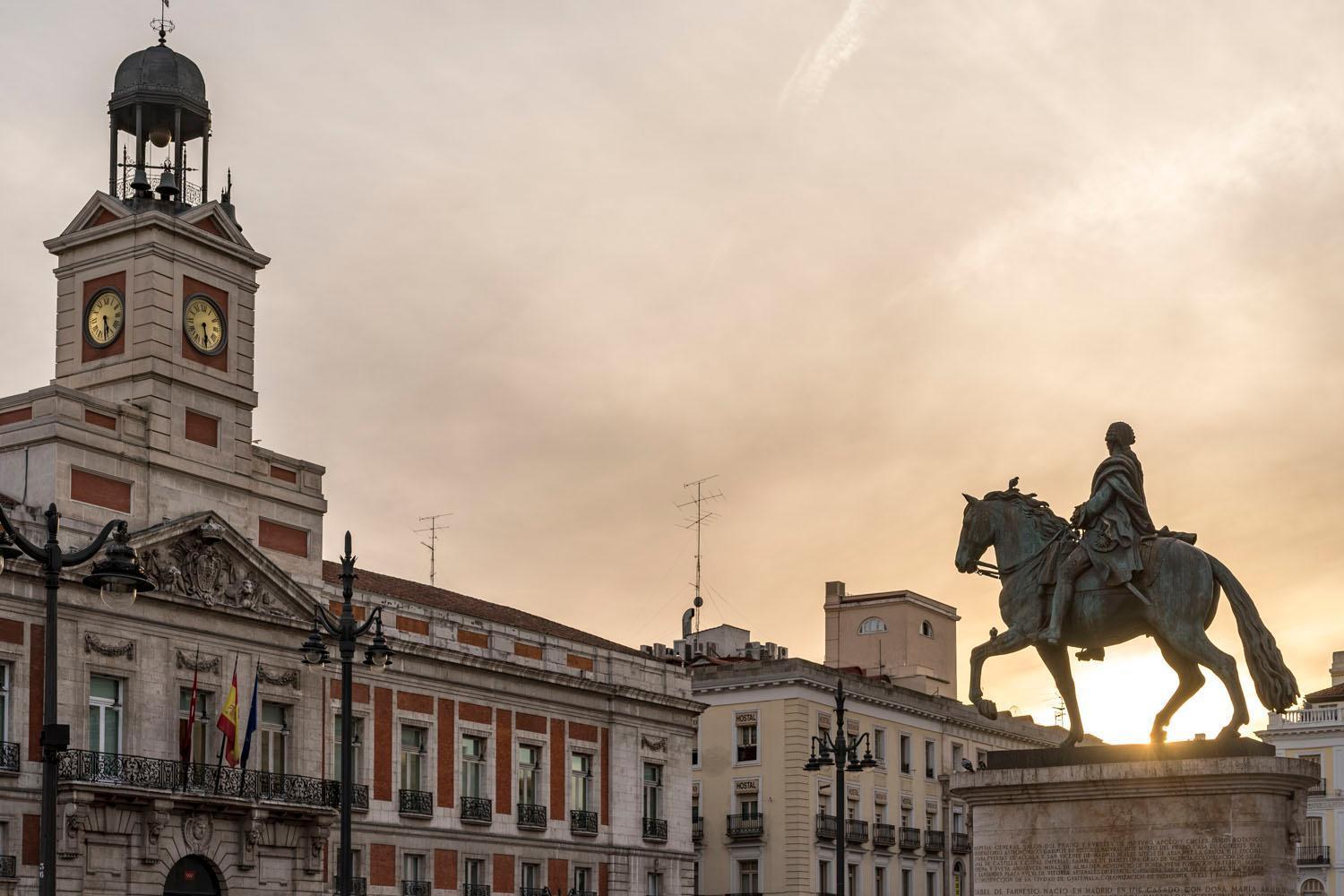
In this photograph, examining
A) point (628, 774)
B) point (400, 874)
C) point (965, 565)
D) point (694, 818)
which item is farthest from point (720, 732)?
point (965, 565)

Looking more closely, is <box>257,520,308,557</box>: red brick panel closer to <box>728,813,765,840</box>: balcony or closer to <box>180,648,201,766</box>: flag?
<box>180,648,201,766</box>: flag

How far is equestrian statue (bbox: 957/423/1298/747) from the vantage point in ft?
60.6

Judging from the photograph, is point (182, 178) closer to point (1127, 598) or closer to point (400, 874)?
point (400, 874)

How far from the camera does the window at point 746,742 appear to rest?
230 ft

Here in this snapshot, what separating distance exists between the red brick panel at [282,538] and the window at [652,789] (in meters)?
14.9

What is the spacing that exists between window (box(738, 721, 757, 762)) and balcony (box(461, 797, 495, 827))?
17.2m

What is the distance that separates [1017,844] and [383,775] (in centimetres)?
3447

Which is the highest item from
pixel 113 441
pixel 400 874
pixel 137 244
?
pixel 137 244

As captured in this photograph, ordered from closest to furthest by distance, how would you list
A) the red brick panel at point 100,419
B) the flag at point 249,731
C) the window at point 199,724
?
the red brick panel at point 100,419
the window at point 199,724
the flag at point 249,731

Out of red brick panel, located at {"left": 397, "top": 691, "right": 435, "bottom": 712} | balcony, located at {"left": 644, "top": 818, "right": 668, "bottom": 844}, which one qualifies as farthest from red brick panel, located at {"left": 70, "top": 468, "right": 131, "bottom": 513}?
balcony, located at {"left": 644, "top": 818, "right": 668, "bottom": 844}

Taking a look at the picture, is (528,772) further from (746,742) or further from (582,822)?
(746,742)

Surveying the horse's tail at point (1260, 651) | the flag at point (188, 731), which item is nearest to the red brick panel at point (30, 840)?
the flag at point (188, 731)

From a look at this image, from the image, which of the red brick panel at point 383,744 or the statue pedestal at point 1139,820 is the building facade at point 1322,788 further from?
the statue pedestal at point 1139,820

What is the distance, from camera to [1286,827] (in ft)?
58.7
